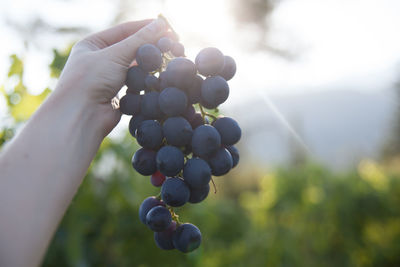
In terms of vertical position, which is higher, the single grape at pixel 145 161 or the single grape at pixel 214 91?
the single grape at pixel 214 91

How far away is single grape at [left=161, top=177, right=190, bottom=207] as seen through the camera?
0.89 metres

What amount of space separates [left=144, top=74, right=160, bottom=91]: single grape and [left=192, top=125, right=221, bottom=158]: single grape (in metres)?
0.19

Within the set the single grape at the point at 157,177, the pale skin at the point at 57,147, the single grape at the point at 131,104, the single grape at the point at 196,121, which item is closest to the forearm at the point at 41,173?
the pale skin at the point at 57,147

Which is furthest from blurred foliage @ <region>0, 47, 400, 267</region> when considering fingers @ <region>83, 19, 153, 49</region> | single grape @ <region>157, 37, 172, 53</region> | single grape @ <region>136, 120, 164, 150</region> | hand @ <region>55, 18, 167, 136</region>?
single grape @ <region>136, 120, 164, 150</region>

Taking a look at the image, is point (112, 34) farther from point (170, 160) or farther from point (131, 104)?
point (170, 160)

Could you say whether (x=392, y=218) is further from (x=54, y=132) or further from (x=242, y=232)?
(x=54, y=132)

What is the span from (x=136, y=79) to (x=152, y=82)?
0.18 ft

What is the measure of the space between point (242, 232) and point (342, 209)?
1.55 m

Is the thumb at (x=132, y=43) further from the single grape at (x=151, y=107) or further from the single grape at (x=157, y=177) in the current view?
the single grape at (x=157, y=177)

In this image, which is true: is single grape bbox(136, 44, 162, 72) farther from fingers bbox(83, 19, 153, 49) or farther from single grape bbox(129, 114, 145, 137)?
fingers bbox(83, 19, 153, 49)

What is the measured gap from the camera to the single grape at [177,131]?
896 mm

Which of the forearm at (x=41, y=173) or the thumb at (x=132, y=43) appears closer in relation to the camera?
the forearm at (x=41, y=173)

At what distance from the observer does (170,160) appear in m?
0.88

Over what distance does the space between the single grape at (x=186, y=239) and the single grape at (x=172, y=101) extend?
0.32m
